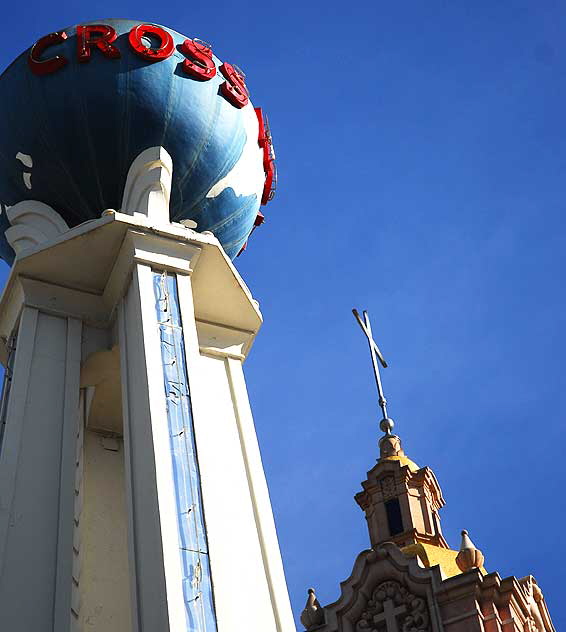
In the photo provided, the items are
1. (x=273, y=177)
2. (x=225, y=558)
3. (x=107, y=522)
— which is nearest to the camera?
(x=225, y=558)

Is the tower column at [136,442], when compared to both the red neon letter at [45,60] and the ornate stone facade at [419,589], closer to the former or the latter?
the red neon letter at [45,60]

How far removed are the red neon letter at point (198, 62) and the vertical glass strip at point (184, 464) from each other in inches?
128

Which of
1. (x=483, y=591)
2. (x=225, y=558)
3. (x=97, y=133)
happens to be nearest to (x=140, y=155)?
(x=97, y=133)

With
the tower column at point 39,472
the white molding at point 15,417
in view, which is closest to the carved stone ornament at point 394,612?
the tower column at point 39,472

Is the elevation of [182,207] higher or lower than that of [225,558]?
higher

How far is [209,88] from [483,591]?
54.4 feet

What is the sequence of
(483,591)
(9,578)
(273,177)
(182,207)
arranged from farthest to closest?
1. (483,591)
2. (273,177)
3. (182,207)
4. (9,578)

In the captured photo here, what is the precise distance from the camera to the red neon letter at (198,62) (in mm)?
16000

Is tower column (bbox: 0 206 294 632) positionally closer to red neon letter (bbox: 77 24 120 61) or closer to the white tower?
the white tower

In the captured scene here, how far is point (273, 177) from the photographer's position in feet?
58.3

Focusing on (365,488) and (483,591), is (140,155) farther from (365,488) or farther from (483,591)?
(365,488)

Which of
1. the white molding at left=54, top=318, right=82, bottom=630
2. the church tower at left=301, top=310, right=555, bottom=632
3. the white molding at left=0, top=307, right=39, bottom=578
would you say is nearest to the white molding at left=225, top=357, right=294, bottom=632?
the white molding at left=54, top=318, right=82, bottom=630

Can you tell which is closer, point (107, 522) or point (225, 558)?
point (225, 558)

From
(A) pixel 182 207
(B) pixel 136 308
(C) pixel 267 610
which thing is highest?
(A) pixel 182 207
